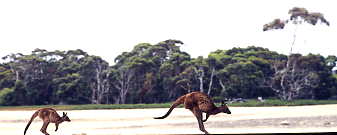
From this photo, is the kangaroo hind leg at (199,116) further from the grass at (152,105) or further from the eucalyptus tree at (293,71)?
the eucalyptus tree at (293,71)

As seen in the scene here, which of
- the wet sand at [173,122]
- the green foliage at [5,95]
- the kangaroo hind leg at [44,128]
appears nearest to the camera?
the kangaroo hind leg at [44,128]

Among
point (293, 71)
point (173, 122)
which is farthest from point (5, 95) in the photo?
point (293, 71)

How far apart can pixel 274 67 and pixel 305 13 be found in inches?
96.6

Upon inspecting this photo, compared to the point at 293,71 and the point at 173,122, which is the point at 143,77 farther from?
the point at 293,71

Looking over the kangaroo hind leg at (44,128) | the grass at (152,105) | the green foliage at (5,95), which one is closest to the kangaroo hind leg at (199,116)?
the grass at (152,105)

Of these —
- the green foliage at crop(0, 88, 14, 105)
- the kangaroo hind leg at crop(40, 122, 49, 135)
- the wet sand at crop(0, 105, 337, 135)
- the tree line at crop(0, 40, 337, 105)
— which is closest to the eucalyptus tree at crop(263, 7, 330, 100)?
the tree line at crop(0, 40, 337, 105)

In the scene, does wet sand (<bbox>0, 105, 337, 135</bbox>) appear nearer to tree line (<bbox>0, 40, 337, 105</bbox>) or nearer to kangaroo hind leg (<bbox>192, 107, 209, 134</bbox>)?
kangaroo hind leg (<bbox>192, 107, 209, 134</bbox>)

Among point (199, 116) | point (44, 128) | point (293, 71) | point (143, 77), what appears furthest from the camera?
point (293, 71)

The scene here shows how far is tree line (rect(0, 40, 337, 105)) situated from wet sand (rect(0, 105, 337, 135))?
2.24 ft

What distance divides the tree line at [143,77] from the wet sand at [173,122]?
0.68 metres

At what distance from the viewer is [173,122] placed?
10.9 meters

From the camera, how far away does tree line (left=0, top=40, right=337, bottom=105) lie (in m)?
12.4

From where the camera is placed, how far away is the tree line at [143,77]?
1240 cm

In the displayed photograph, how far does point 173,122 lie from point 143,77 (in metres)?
2.63
